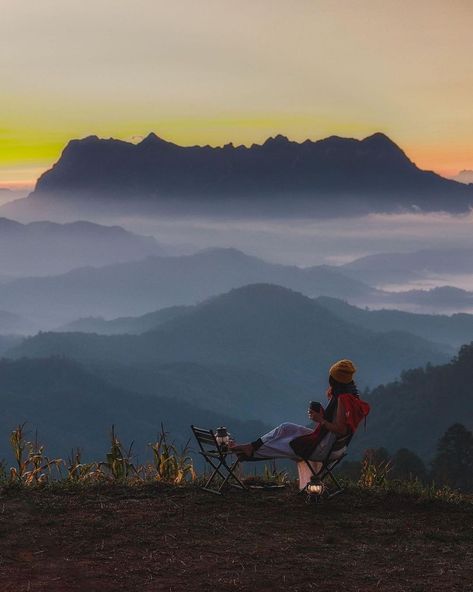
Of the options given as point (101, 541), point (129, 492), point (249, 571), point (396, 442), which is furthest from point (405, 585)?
point (396, 442)

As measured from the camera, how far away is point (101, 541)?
9758 millimetres

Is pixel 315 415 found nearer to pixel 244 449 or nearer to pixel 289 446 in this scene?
pixel 289 446

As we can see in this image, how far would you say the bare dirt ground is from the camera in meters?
8.45

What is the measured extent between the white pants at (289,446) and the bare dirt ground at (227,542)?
0.54 metres

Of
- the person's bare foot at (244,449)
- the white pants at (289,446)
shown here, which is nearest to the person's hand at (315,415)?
the white pants at (289,446)

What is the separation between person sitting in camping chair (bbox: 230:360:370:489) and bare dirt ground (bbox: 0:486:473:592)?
2.17ft

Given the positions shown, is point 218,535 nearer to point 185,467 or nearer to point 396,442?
point 185,467

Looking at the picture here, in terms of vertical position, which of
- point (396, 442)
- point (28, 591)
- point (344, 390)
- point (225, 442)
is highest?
point (344, 390)

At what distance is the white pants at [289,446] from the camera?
11375 millimetres

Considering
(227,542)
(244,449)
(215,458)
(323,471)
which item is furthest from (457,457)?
(227,542)

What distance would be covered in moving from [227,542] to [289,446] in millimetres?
2047

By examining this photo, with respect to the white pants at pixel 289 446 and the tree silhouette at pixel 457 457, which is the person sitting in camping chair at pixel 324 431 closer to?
the white pants at pixel 289 446

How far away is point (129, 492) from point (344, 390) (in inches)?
125

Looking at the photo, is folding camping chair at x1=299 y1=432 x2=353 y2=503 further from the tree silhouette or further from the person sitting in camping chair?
the tree silhouette
